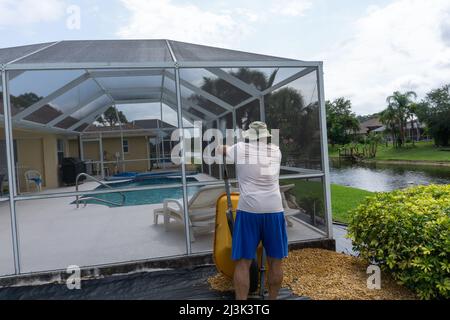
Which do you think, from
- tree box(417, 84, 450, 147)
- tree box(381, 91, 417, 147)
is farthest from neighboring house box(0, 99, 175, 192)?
tree box(381, 91, 417, 147)

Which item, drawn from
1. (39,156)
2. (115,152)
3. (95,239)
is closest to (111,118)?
(115,152)

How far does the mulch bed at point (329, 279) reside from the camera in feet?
10.0

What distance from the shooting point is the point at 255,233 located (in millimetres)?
2689

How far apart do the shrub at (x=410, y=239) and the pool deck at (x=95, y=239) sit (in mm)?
1012

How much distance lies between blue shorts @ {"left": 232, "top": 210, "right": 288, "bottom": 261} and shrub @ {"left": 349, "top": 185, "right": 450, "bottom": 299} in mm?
1151

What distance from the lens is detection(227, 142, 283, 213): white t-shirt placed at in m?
2.66

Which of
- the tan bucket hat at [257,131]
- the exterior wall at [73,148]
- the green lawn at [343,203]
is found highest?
the exterior wall at [73,148]

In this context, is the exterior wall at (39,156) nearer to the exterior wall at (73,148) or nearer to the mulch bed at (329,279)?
the exterior wall at (73,148)

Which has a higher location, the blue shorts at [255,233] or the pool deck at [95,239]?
the blue shorts at [255,233]

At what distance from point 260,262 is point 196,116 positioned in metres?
8.37

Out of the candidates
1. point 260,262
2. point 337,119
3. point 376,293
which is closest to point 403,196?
point 376,293

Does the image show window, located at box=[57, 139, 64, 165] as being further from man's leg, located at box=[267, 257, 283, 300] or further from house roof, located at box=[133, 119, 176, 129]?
man's leg, located at box=[267, 257, 283, 300]

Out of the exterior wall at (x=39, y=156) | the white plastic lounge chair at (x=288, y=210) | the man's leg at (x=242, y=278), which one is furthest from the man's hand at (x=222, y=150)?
the exterior wall at (x=39, y=156)

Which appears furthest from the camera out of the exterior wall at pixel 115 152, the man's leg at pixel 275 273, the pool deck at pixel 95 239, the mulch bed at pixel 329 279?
the exterior wall at pixel 115 152
